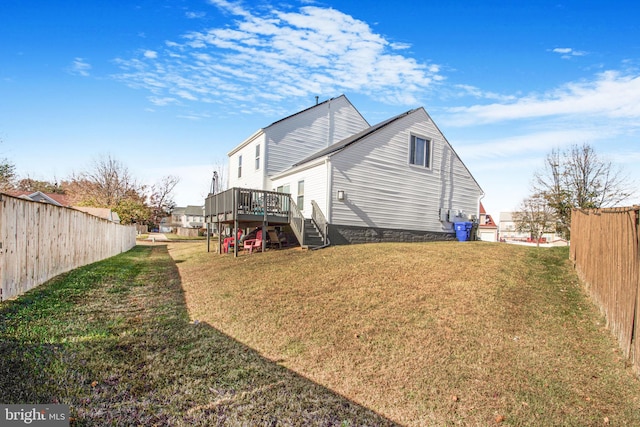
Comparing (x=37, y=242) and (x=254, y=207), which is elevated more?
(x=254, y=207)

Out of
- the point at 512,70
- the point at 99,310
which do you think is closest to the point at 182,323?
the point at 99,310

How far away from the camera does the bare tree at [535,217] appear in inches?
1372

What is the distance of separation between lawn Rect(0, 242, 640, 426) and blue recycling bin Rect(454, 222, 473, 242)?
10117 mm

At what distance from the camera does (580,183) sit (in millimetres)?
28578

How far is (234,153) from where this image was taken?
24391 mm

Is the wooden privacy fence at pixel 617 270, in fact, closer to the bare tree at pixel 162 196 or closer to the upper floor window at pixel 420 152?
the upper floor window at pixel 420 152

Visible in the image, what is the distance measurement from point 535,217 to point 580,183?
12676mm

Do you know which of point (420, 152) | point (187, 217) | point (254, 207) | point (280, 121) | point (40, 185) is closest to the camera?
point (254, 207)

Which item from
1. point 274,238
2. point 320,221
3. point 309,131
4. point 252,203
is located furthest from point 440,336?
point 309,131

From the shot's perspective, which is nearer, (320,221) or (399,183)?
(320,221)

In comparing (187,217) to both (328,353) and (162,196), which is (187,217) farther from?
(328,353)

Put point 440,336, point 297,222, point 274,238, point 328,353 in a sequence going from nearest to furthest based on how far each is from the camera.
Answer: point 328,353, point 440,336, point 297,222, point 274,238

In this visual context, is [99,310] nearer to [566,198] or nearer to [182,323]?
[182,323]

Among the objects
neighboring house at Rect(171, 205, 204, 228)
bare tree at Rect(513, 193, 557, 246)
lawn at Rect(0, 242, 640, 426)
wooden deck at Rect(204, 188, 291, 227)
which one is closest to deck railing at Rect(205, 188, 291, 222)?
wooden deck at Rect(204, 188, 291, 227)
